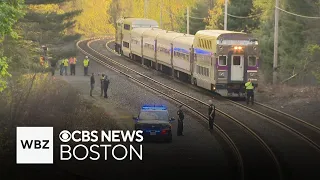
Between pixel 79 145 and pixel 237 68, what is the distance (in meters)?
16.1

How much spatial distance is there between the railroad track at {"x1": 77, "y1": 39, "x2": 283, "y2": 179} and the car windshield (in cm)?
276

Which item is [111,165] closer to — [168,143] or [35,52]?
[168,143]

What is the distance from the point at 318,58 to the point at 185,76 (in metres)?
10.2

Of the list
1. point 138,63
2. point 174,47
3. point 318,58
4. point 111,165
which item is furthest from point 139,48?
point 111,165

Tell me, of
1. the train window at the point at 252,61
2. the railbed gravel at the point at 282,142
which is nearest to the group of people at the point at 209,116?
the railbed gravel at the point at 282,142

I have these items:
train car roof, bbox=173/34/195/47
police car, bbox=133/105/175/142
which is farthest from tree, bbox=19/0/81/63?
police car, bbox=133/105/175/142

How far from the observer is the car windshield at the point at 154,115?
2852cm

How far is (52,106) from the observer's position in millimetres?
38688

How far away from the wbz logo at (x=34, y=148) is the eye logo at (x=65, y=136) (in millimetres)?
2331

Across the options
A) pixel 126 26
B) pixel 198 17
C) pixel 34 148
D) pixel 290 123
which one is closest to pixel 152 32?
pixel 126 26

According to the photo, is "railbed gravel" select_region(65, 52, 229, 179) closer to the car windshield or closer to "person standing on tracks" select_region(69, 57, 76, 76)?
the car windshield

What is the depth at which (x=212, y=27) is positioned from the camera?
7075 cm

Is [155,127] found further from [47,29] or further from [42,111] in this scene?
[47,29]

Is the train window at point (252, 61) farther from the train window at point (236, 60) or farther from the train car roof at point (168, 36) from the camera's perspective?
the train car roof at point (168, 36)
